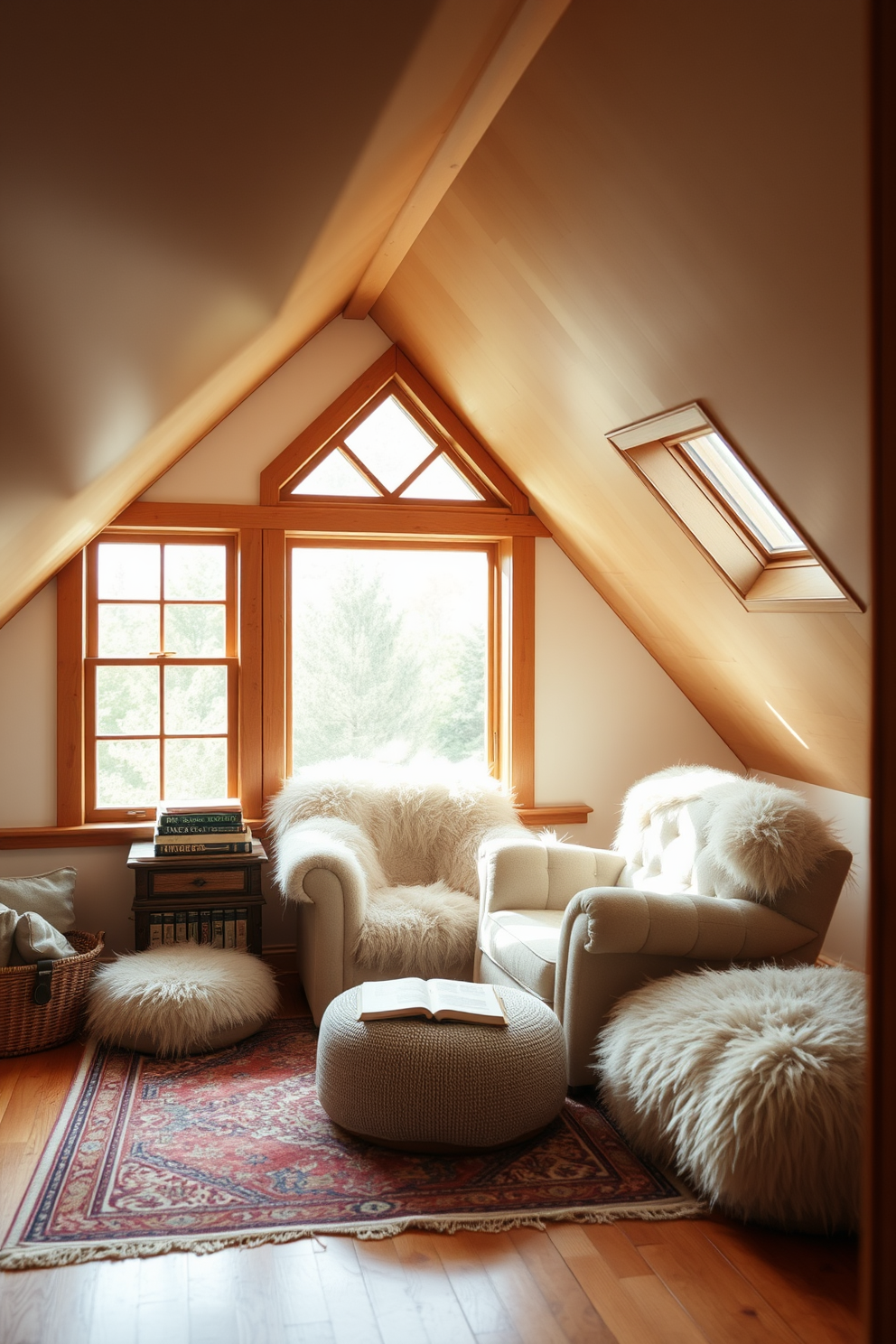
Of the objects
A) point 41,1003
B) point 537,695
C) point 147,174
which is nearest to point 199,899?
point 41,1003

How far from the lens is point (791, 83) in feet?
6.03

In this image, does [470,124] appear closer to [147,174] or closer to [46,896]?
[147,174]


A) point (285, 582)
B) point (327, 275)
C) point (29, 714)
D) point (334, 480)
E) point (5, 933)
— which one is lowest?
point (5, 933)

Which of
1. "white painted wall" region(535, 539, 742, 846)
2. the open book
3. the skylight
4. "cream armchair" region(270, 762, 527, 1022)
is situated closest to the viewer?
the open book

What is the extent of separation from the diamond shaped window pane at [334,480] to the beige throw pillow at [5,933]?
83.0 inches

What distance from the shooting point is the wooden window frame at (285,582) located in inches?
172

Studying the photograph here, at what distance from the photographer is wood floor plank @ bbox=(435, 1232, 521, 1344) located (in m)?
2.12

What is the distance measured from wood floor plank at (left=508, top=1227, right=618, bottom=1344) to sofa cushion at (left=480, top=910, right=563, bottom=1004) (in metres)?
0.97

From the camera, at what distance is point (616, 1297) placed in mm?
2230

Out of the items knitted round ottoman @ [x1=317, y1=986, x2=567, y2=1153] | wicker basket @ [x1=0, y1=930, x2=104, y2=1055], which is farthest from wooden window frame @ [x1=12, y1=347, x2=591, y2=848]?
knitted round ottoman @ [x1=317, y1=986, x2=567, y2=1153]

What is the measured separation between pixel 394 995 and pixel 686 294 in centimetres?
206

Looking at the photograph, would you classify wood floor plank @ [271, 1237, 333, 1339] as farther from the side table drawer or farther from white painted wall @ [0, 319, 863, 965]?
white painted wall @ [0, 319, 863, 965]

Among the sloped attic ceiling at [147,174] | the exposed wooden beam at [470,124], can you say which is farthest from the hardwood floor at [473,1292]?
the exposed wooden beam at [470,124]

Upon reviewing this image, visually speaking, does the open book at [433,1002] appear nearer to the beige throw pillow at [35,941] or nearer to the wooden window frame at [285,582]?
the beige throw pillow at [35,941]
